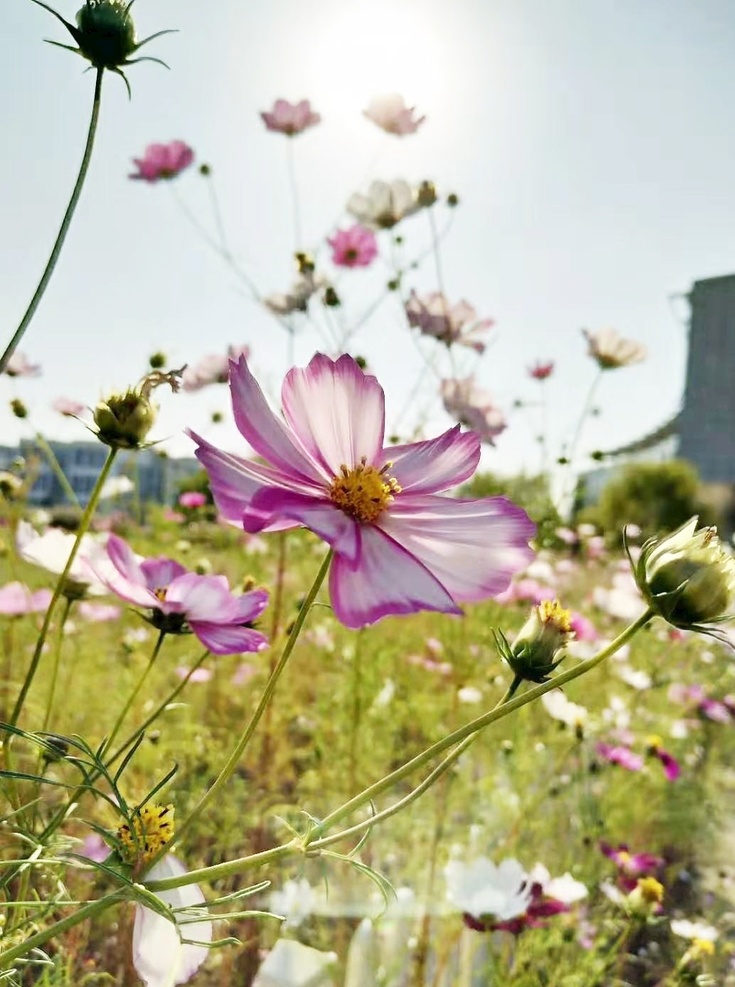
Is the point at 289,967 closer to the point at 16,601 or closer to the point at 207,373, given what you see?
the point at 16,601

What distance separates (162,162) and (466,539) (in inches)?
40.9

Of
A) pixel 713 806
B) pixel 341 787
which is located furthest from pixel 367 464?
pixel 713 806

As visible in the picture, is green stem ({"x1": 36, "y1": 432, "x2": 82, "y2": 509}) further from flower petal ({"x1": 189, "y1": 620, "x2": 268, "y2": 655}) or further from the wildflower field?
flower petal ({"x1": 189, "y1": 620, "x2": 268, "y2": 655})

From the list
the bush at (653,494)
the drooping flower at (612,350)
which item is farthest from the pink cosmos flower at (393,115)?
the bush at (653,494)

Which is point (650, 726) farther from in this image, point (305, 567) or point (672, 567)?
point (672, 567)

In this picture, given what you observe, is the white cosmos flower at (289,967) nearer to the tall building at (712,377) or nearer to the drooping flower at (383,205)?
the drooping flower at (383,205)

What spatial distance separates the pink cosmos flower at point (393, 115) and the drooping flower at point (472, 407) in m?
0.33

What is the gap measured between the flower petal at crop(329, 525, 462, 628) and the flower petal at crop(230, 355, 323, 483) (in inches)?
1.9

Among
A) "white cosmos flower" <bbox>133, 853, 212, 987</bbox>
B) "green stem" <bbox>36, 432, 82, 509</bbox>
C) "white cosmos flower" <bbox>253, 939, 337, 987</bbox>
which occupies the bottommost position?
"white cosmos flower" <bbox>133, 853, 212, 987</bbox>

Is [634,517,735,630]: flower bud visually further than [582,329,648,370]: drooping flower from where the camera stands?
No

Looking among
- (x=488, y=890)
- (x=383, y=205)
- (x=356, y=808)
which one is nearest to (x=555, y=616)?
(x=356, y=808)

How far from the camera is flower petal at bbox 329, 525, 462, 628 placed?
0.26 m

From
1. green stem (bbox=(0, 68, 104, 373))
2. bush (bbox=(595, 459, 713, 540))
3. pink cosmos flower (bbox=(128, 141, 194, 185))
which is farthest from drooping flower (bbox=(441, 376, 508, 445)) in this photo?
bush (bbox=(595, 459, 713, 540))

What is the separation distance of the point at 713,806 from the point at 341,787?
2.33ft
